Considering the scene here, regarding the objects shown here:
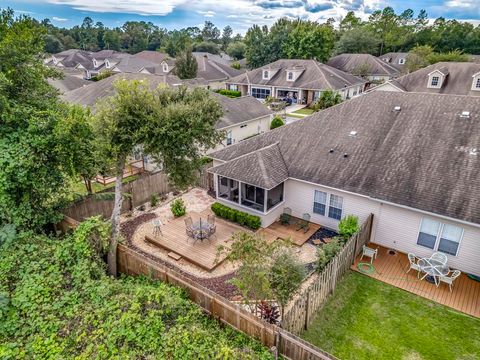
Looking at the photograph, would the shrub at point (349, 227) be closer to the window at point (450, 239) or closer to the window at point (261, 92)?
the window at point (450, 239)

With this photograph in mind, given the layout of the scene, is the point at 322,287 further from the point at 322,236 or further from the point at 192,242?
the point at 192,242

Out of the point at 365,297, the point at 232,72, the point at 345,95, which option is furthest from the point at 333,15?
the point at 365,297

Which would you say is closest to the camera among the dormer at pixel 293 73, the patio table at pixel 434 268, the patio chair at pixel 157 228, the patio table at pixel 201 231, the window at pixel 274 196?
the patio table at pixel 434 268

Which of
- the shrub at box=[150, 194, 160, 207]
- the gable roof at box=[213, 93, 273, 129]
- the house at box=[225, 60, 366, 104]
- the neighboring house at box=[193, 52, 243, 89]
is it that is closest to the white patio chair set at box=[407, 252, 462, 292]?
the shrub at box=[150, 194, 160, 207]

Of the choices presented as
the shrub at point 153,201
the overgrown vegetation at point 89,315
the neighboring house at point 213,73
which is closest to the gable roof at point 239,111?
the shrub at point 153,201

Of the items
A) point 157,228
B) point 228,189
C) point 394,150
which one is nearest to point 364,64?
point 394,150

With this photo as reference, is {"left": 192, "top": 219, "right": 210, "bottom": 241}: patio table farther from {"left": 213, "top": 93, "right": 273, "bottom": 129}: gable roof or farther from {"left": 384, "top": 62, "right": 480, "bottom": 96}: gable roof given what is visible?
{"left": 384, "top": 62, "right": 480, "bottom": 96}: gable roof

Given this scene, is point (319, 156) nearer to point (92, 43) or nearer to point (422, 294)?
point (422, 294)
